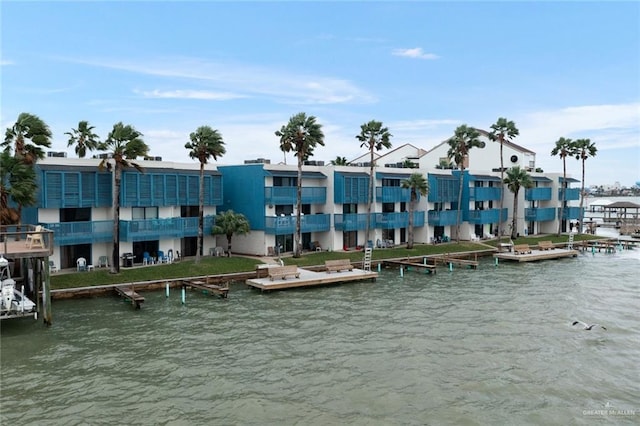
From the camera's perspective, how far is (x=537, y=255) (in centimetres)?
5709

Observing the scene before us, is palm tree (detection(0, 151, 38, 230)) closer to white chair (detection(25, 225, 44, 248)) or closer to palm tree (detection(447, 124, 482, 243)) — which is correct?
white chair (detection(25, 225, 44, 248))

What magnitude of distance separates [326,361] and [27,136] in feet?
79.8

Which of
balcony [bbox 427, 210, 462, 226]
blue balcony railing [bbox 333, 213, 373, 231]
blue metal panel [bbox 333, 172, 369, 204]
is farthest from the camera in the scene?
balcony [bbox 427, 210, 462, 226]

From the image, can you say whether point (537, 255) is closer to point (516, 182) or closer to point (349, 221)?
point (516, 182)

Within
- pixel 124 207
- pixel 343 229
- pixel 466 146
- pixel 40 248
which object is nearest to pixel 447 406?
pixel 40 248

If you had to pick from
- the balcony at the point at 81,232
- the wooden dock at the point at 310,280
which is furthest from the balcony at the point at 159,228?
the wooden dock at the point at 310,280

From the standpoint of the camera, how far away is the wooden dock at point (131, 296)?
31.4 metres

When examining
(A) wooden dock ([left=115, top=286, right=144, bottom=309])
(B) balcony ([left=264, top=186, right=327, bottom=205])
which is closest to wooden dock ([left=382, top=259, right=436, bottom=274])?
(B) balcony ([left=264, top=186, right=327, bottom=205])

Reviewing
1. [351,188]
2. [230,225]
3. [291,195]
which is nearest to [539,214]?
[351,188]

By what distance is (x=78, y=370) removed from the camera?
21.2 metres

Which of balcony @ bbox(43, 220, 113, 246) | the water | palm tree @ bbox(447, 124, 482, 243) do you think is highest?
palm tree @ bbox(447, 124, 482, 243)

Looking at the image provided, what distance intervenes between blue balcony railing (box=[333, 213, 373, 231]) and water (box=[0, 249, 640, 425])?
17.4 m

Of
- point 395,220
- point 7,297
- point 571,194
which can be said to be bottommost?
point 7,297

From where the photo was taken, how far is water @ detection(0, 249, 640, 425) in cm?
1783
